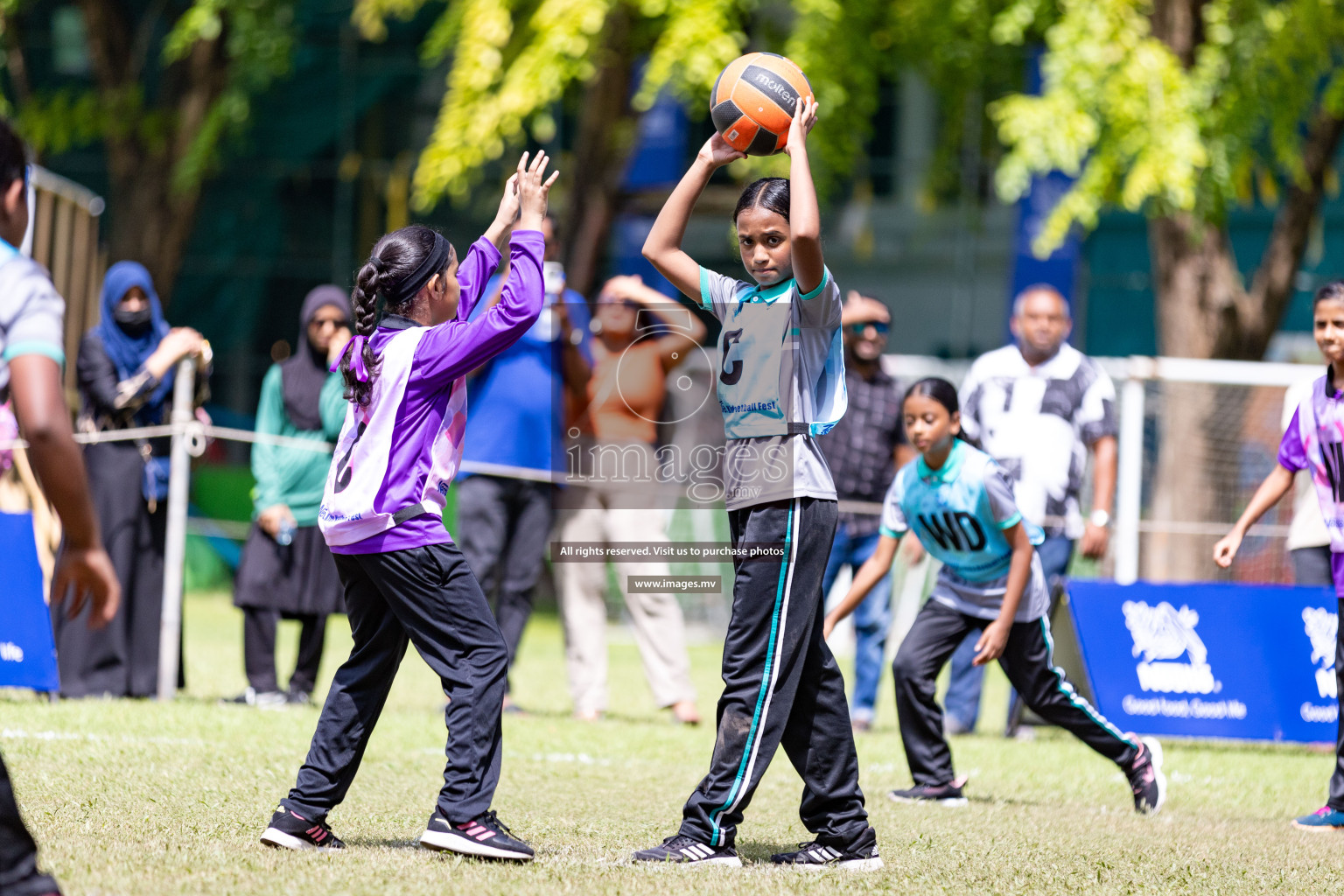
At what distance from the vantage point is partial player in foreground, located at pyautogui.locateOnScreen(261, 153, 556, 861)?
4238 mm

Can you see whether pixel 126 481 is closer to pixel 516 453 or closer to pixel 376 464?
pixel 516 453

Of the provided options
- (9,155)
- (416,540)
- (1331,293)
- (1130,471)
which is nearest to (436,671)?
(416,540)

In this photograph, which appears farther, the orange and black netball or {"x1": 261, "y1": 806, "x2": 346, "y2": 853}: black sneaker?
the orange and black netball

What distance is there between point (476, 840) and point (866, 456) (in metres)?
5.00

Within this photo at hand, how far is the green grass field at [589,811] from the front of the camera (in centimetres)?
405

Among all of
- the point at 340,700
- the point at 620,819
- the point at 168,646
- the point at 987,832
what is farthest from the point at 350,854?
the point at 168,646

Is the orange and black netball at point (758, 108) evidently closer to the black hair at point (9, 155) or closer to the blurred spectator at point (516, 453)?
the black hair at point (9, 155)

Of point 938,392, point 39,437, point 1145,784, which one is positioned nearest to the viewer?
point 39,437

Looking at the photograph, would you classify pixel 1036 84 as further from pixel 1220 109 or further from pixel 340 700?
pixel 340 700

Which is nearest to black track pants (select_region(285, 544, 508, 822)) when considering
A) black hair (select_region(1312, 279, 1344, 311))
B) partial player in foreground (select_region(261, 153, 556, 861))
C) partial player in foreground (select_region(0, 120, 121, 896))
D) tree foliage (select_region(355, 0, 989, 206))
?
partial player in foreground (select_region(261, 153, 556, 861))

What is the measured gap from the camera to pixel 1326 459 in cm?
602

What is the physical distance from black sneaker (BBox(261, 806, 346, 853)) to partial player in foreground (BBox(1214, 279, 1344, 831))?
3612 mm

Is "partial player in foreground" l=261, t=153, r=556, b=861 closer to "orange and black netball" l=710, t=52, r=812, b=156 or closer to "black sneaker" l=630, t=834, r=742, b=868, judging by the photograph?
"black sneaker" l=630, t=834, r=742, b=868

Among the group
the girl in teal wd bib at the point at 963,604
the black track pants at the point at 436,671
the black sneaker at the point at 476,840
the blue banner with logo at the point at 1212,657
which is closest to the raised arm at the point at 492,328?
the black track pants at the point at 436,671
